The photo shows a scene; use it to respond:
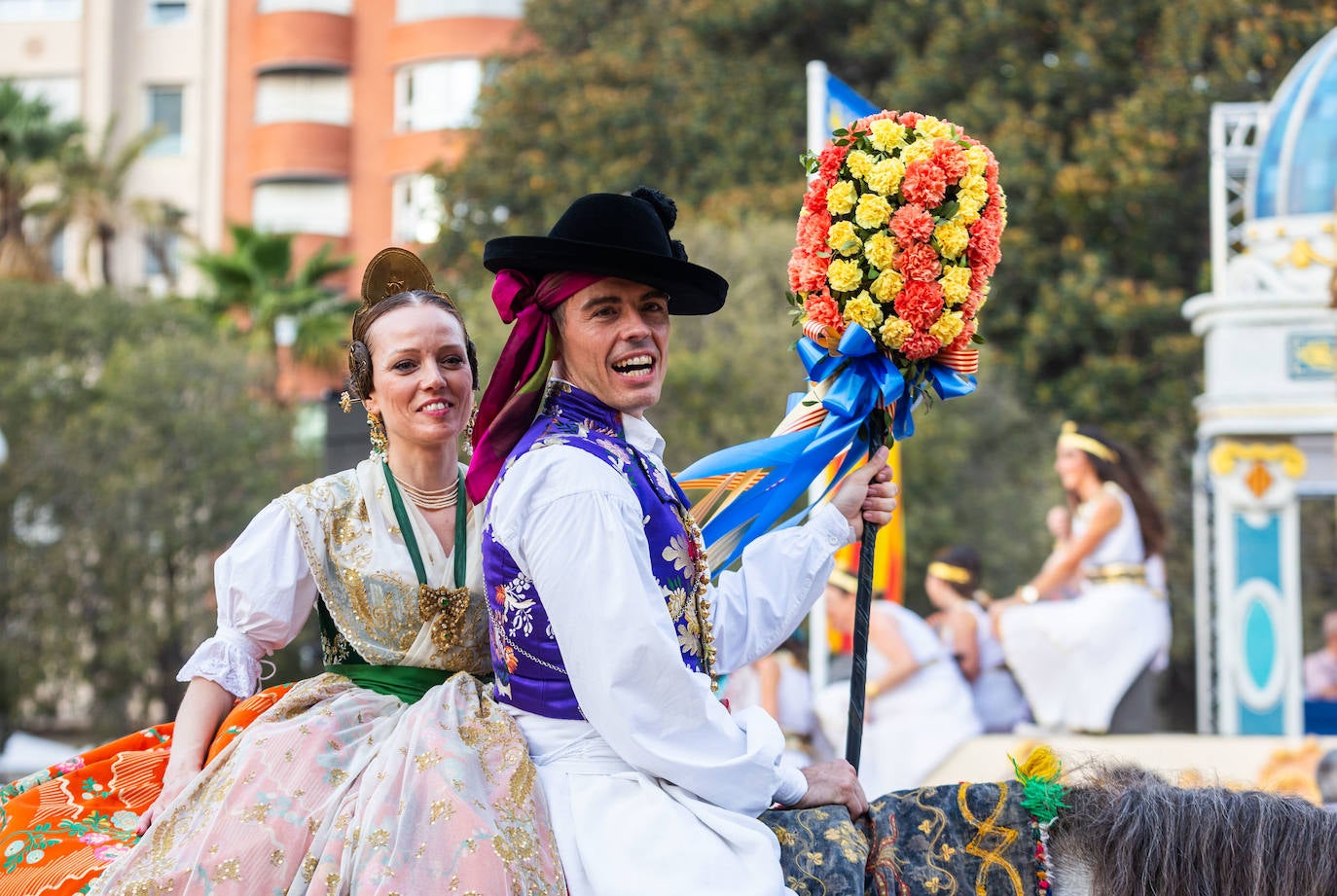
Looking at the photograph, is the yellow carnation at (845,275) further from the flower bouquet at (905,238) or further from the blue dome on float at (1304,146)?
the blue dome on float at (1304,146)

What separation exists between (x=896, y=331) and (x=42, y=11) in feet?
105

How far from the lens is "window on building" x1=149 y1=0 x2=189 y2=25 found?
32281 millimetres

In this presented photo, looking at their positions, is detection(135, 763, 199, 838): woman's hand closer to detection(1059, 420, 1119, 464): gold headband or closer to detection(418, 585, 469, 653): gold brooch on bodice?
detection(418, 585, 469, 653): gold brooch on bodice

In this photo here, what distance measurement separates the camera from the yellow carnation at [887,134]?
11.9ft

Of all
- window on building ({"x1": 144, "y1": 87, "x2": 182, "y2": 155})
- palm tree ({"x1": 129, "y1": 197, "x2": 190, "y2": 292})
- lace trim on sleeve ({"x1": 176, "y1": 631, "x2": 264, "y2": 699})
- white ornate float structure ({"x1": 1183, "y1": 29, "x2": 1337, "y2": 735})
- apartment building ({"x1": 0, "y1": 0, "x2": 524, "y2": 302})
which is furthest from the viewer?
window on building ({"x1": 144, "y1": 87, "x2": 182, "y2": 155})

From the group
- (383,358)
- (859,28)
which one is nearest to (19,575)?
(859,28)

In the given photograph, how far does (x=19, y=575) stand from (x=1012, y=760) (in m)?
18.2

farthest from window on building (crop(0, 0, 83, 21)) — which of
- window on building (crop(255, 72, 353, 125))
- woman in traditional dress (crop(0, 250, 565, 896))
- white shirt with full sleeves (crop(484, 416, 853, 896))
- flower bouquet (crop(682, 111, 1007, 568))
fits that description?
white shirt with full sleeves (crop(484, 416, 853, 896))

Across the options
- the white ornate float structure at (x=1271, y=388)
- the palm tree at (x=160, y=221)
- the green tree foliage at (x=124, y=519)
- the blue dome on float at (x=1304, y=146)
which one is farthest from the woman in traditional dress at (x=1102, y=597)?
the palm tree at (x=160, y=221)

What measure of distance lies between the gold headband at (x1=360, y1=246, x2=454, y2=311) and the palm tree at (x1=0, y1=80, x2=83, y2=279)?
23.3m

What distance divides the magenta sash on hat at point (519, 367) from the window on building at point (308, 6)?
30.1m

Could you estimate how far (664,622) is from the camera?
290 cm

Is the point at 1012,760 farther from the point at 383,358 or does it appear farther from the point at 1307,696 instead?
the point at 1307,696

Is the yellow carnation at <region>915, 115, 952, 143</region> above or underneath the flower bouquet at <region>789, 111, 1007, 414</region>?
above
